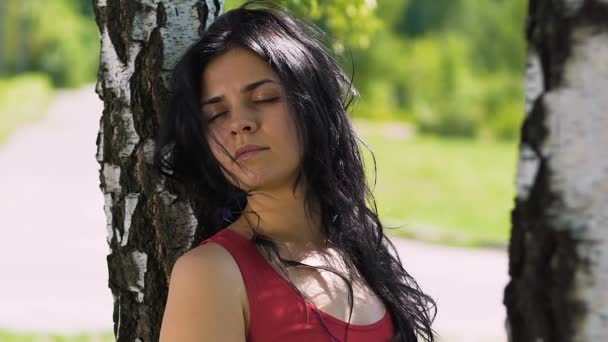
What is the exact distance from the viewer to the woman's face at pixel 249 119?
1696 mm

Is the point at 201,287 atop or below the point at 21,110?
atop

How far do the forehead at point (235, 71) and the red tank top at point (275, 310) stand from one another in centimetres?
24

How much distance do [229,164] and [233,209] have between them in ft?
0.67

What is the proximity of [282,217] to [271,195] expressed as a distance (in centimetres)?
5

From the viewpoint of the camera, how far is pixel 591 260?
1.02 meters

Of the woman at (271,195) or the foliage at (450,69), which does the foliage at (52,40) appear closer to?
the foliage at (450,69)

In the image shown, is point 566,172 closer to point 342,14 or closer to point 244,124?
point 244,124

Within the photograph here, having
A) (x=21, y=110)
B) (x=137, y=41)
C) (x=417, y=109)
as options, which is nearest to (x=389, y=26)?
(x=417, y=109)

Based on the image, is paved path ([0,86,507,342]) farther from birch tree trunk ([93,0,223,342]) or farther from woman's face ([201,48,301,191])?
woman's face ([201,48,301,191])

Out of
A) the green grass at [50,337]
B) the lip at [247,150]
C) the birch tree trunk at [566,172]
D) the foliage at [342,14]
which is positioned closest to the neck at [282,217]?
the lip at [247,150]

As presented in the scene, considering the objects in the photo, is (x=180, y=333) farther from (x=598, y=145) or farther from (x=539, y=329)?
(x=598, y=145)

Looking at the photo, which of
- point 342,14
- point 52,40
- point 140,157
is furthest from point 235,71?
point 52,40

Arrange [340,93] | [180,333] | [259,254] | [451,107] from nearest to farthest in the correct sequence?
[180,333] → [259,254] → [340,93] → [451,107]

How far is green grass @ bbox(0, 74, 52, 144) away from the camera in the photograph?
14.9m
